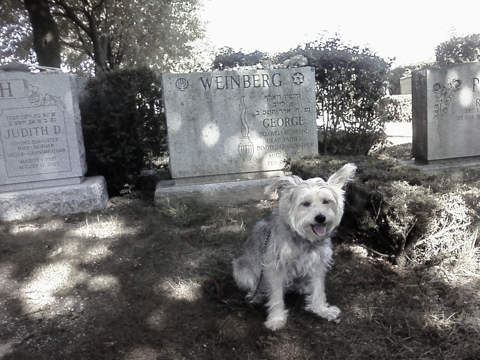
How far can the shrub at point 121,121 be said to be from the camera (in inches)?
264

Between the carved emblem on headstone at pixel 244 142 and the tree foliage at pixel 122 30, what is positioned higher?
the tree foliage at pixel 122 30

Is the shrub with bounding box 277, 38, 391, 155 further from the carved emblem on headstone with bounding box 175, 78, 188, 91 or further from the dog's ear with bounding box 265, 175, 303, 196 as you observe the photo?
the dog's ear with bounding box 265, 175, 303, 196

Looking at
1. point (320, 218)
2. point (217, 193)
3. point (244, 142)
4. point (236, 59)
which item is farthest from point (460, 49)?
point (320, 218)

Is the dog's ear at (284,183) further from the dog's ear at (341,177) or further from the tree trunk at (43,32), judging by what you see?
the tree trunk at (43,32)

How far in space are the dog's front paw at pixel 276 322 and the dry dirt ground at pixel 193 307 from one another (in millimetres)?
50

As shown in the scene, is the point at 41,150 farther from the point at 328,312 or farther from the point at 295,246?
the point at 328,312

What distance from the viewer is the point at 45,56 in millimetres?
11547

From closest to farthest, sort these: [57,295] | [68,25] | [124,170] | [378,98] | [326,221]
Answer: [326,221], [57,295], [124,170], [378,98], [68,25]

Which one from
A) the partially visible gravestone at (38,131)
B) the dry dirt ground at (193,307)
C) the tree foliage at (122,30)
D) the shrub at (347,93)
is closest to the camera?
the dry dirt ground at (193,307)

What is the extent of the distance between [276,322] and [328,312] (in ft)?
1.39

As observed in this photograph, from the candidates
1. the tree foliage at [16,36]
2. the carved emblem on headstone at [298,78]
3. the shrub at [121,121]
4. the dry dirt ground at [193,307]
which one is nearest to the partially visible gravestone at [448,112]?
the carved emblem on headstone at [298,78]

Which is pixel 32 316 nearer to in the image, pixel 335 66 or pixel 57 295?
pixel 57 295

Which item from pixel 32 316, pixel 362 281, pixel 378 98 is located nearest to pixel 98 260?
pixel 32 316

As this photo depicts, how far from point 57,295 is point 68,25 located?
1927cm
